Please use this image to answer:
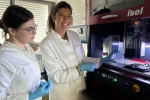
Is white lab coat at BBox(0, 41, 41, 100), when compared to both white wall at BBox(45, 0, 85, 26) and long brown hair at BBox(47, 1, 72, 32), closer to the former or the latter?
long brown hair at BBox(47, 1, 72, 32)

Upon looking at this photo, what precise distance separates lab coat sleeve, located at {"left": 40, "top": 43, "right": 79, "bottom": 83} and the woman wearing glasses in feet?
0.73

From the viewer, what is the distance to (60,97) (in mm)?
1166

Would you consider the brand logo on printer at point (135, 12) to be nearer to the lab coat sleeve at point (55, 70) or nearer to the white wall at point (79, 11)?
the lab coat sleeve at point (55, 70)

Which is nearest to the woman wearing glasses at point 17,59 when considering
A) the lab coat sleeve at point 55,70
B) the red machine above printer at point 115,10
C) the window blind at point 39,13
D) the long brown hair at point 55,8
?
the lab coat sleeve at point 55,70

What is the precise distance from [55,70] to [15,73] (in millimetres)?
369

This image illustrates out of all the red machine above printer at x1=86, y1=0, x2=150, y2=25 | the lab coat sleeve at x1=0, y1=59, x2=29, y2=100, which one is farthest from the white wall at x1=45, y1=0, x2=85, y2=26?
the lab coat sleeve at x1=0, y1=59, x2=29, y2=100

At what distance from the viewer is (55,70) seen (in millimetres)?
1067

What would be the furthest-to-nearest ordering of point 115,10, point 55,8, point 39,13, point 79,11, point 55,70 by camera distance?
1. point 39,13
2. point 79,11
3. point 55,8
4. point 55,70
5. point 115,10

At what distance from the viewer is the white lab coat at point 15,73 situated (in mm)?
704

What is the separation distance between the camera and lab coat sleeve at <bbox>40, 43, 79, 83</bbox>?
1060mm

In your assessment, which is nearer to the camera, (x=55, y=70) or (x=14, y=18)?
(x=14, y=18)

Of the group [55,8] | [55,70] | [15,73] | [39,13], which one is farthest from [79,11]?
[15,73]

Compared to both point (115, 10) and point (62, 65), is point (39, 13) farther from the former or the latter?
point (115, 10)

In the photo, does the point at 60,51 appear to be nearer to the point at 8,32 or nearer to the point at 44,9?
the point at 8,32
